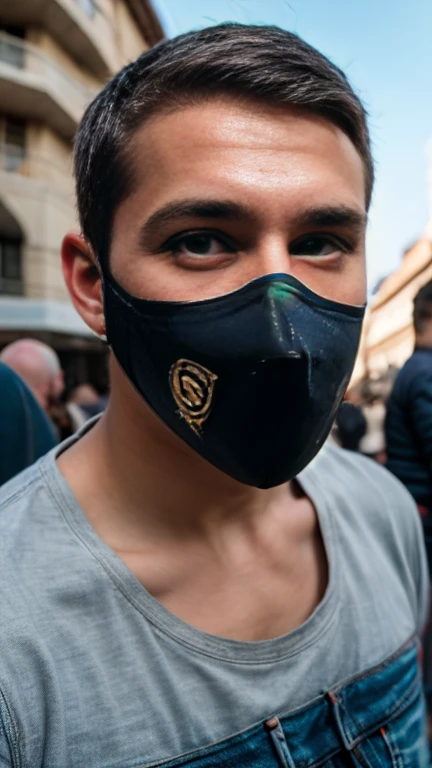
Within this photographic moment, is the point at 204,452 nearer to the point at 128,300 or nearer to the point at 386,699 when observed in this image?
the point at 128,300

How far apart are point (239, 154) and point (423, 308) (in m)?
1.65

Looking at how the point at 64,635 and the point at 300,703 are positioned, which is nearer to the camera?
the point at 64,635

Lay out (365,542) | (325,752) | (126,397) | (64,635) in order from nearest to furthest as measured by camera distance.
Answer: (64,635)
(325,752)
(126,397)
(365,542)

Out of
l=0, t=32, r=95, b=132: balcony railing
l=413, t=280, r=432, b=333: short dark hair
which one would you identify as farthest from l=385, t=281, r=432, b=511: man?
l=0, t=32, r=95, b=132: balcony railing

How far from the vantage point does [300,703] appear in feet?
2.93

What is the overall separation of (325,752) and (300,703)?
0.08 meters

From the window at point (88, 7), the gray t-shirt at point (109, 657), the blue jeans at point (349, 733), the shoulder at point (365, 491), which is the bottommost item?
the blue jeans at point (349, 733)

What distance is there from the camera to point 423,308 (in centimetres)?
225

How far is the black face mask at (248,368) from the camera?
81 cm

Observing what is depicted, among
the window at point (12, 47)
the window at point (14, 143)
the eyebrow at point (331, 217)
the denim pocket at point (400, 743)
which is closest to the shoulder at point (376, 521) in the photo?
the denim pocket at point (400, 743)

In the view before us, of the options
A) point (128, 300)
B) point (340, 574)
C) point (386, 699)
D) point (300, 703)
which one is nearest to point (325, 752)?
point (300, 703)

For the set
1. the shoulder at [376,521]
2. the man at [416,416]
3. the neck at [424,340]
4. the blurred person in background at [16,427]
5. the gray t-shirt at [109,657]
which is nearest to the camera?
the gray t-shirt at [109,657]

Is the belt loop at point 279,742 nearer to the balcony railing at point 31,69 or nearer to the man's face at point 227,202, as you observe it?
the man's face at point 227,202

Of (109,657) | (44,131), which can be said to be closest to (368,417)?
(109,657)
